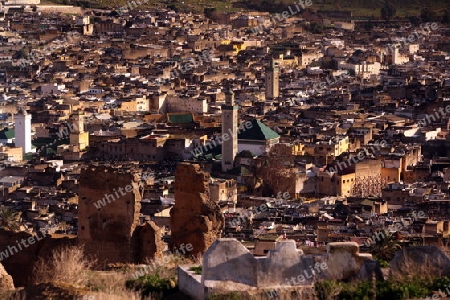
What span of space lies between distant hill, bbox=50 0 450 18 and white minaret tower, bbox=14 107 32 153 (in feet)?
171

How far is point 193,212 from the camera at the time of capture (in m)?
18.9

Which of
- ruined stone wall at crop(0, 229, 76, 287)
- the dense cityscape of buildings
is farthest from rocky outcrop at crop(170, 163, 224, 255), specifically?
ruined stone wall at crop(0, 229, 76, 287)

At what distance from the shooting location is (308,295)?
11930 mm

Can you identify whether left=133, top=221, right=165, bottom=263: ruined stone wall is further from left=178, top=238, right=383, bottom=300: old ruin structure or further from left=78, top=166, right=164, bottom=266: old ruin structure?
left=178, top=238, right=383, bottom=300: old ruin structure

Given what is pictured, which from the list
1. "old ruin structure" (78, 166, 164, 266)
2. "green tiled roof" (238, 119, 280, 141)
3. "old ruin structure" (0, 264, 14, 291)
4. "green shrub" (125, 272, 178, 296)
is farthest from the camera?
"green tiled roof" (238, 119, 280, 141)

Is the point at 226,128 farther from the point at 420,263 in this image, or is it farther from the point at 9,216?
the point at 420,263

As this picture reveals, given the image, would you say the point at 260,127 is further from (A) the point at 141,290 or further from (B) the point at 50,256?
(A) the point at 141,290

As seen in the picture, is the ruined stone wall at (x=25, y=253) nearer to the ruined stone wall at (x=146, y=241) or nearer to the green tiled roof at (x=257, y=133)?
the ruined stone wall at (x=146, y=241)

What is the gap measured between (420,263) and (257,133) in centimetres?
3032

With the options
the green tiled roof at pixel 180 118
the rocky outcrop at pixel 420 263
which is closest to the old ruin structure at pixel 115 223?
the rocky outcrop at pixel 420 263

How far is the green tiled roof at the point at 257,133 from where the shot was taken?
140 feet

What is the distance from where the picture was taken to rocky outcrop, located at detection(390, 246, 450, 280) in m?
12.4

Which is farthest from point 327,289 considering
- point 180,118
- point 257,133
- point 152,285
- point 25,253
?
point 180,118

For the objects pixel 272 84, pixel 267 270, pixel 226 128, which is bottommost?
pixel 226 128
